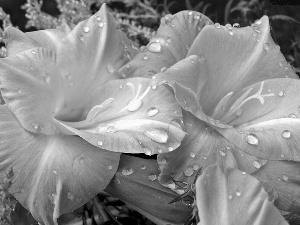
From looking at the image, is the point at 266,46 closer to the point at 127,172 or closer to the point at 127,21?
the point at 127,172

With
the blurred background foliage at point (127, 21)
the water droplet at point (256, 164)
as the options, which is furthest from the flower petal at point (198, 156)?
the blurred background foliage at point (127, 21)

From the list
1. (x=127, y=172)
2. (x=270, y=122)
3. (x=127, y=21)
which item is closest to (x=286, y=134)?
(x=270, y=122)

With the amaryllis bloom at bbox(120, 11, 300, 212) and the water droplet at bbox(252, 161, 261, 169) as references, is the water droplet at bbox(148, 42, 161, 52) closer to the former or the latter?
the amaryllis bloom at bbox(120, 11, 300, 212)

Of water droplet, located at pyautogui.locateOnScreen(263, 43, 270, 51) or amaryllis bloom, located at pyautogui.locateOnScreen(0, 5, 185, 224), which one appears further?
water droplet, located at pyautogui.locateOnScreen(263, 43, 270, 51)

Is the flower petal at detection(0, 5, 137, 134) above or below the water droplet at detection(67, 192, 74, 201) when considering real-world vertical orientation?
above

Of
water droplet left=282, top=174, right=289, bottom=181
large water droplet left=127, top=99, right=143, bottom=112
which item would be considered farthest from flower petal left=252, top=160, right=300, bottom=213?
large water droplet left=127, top=99, right=143, bottom=112

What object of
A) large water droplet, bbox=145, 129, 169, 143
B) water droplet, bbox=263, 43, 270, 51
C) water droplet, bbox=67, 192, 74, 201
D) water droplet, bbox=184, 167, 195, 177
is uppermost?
water droplet, bbox=263, 43, 270, 51

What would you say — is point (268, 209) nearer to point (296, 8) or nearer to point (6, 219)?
point (6, 219)

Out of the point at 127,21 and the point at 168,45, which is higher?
the point at 168,45
